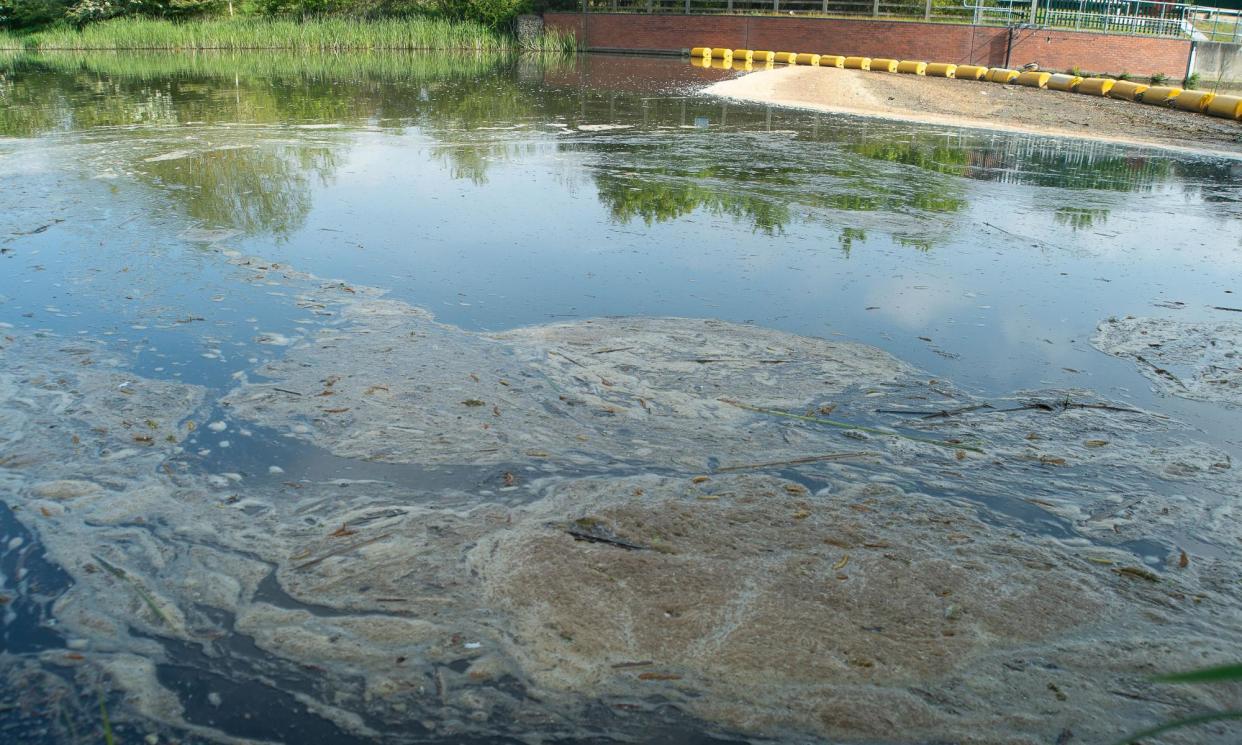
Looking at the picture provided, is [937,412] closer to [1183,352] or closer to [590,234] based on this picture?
[1183,352]

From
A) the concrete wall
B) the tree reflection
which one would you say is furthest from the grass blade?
the concrete wall

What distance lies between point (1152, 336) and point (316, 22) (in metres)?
33.0

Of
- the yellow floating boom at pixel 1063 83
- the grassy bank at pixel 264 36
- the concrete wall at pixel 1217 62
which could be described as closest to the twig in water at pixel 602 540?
the yellow floating boom at pixel 1063 83

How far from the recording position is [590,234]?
7898 millimetres

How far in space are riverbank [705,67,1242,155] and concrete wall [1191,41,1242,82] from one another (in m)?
7.85

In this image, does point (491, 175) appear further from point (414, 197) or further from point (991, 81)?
point (991, 81)

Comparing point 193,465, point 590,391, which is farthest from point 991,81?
point 193,465

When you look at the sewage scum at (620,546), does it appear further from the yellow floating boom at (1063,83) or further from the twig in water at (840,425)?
the yellow floating boom at (1063,83)

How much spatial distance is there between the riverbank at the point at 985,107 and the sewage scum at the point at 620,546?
1276 cm

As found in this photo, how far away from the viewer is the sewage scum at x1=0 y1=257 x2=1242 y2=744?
270 centimetres

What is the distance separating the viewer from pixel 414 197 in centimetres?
906

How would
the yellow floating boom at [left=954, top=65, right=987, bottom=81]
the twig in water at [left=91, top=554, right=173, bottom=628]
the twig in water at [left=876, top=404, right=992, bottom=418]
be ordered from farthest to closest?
the yellow floating boom at [left=954, top=65, right=987, bottom=81], the twig in water at [left=876, top=404, right=992, bottom=418], the twig in water at [left=91, top=554, right=173, bottom=628]

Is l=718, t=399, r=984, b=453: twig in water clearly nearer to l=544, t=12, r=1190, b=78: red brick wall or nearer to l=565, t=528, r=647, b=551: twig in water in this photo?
l=565, t=528, r=647, b=551: twig in water

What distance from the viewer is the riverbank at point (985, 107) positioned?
15.7m
